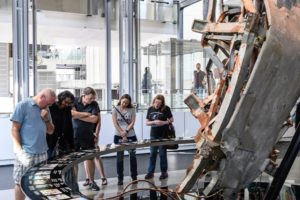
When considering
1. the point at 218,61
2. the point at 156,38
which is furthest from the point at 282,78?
the point at 156,38

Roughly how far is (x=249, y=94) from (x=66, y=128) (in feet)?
11.3

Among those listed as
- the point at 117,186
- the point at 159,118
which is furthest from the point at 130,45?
the point at 117,186

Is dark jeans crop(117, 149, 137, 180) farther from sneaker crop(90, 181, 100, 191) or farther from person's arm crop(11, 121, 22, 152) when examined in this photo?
person's arm crop(11, 121, 22, 152)

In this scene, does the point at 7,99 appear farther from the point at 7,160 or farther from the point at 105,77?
the point at 105,77

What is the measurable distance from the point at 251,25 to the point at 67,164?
1.67 m

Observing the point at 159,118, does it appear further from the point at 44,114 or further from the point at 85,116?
the point at 44,114

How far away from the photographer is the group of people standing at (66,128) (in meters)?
4.00

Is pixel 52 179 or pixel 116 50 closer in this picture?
pixel 52 179

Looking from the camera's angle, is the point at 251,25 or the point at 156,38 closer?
the point at 251,25


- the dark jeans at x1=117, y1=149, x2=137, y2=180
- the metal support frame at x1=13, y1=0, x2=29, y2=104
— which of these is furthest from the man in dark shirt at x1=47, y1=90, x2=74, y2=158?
Result: the metal support frame at x1=13, y1=0, x2=29, y2=104

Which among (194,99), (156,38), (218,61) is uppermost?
(156,38)

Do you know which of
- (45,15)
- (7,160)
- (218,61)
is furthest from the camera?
(45,15)

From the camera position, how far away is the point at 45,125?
14.2ft

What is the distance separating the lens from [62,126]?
5027 mm
